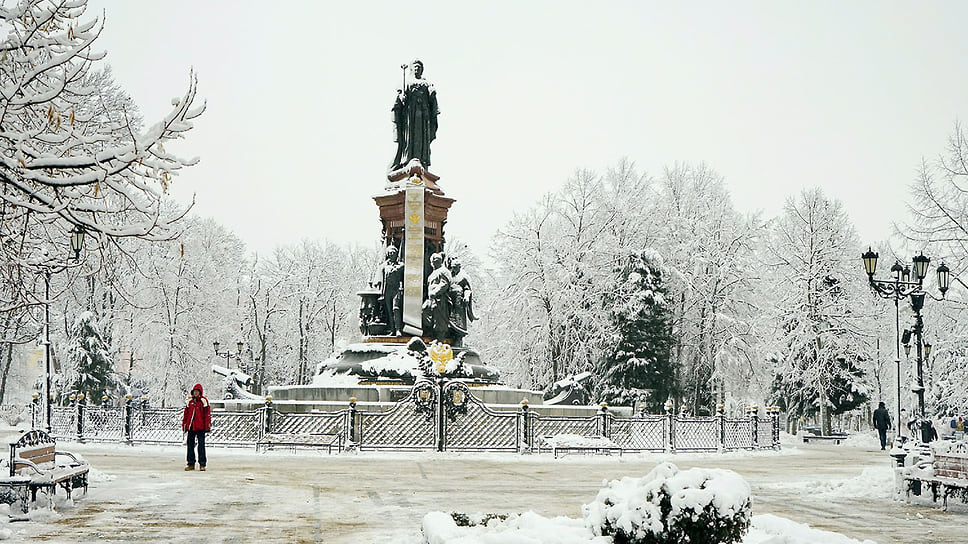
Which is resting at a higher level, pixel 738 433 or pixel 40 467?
pixel 40 467

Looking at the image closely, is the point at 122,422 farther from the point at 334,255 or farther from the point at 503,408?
the point at 334,255

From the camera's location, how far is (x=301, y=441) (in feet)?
77.7

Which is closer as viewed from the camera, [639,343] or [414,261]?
[414,261]

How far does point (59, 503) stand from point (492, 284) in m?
41.2

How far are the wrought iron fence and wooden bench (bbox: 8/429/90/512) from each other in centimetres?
1047

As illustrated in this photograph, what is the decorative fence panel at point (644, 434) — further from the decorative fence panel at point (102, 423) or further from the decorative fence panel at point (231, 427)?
the decorative fence panel at point (102, 423)

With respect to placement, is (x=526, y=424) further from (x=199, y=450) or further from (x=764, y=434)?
(x=764, y=434)

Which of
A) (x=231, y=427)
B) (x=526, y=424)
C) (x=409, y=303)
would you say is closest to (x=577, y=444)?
(x=526, y=424)

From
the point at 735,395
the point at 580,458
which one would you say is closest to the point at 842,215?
the point at 735,395

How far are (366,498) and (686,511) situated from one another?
683cm

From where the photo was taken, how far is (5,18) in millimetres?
7777

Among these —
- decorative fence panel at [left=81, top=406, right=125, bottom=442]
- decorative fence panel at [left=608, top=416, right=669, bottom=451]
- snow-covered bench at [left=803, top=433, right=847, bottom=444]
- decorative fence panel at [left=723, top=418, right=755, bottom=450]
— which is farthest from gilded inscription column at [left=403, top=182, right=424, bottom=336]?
snow-covered bench at [left=803, top=433, right=847, bottom=444]

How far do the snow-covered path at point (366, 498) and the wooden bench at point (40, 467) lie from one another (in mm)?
350

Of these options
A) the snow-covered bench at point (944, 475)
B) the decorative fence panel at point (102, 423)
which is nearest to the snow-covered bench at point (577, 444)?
the snow-covered bench at point (944, 475)
